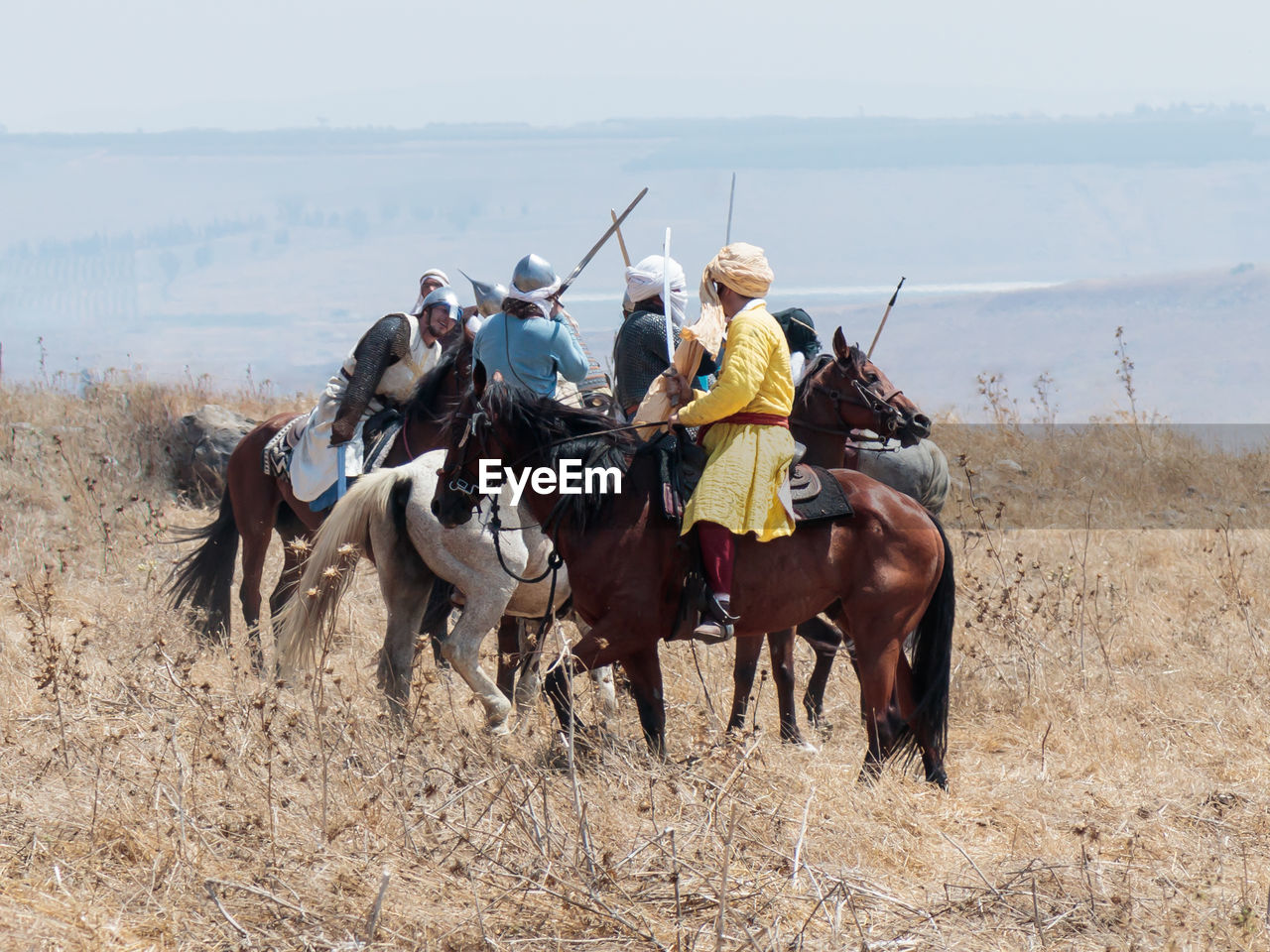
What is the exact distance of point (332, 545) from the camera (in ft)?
21.3

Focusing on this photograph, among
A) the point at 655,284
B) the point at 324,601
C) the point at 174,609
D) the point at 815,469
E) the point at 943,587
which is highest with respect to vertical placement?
the point at 655,284

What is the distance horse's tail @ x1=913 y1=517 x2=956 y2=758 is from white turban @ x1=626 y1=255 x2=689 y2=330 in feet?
5.33

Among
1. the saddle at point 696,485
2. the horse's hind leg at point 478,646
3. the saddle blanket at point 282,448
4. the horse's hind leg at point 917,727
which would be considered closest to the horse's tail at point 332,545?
the horse's hind leg at point 478,646

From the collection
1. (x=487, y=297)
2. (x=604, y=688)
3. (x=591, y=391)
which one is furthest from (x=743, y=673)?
(x=487, y=297)

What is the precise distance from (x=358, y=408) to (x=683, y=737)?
8.98 ft

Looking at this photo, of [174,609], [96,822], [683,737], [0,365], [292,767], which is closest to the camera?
[96,822]

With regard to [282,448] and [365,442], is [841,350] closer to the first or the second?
[365,442]

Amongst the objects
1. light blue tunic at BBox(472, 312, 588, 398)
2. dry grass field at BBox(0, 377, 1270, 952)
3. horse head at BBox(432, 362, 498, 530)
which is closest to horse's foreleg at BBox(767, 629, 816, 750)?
dry grass field at BBox(0, 377, 1270, 952)

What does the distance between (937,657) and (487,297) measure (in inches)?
151

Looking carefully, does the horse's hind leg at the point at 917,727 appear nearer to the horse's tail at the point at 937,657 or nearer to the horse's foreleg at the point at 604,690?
the horse's tail at the point at 937,657

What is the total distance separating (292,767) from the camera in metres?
5.30

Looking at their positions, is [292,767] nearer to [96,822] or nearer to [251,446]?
[96,822]

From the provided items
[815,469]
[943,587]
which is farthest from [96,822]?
[943,587]

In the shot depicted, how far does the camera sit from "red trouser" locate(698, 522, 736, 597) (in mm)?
5418
